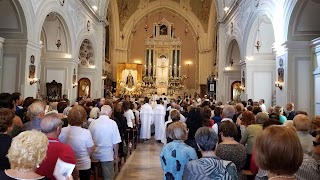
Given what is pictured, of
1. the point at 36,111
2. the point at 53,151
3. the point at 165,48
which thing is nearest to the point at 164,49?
the point at 165,48

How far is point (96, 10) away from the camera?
19.4 meters

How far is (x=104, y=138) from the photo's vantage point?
5223mm

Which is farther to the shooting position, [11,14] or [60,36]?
[60,36]

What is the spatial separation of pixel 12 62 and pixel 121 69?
15636mm

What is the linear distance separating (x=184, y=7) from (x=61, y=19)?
1606 cm

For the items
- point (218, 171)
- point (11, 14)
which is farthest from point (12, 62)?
point (218, 171)

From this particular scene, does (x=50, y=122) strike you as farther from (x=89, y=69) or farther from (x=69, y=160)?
(x=89, y=69)

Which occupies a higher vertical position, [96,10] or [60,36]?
[96,10]

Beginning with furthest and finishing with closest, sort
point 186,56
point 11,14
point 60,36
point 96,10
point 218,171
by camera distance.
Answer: point 186,56
point 96,10
point 60,36
point 11,14
point 218,171

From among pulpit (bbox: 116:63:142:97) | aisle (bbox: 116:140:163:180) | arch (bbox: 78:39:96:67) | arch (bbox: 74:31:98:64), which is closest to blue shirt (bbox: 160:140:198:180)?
aisle (bbox: 116:140:163:180)

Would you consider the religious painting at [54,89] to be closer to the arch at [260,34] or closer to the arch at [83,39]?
the arch at [83,39]

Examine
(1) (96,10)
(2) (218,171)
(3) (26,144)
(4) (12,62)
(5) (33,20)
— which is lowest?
(2) (218,171)

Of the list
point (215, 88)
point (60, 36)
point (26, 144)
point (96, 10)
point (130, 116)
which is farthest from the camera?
point (215, 88)

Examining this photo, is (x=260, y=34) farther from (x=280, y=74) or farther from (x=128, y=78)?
(x=128, y=78)
